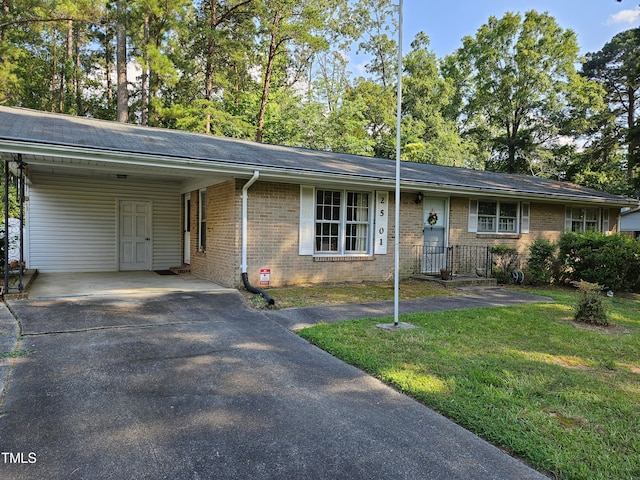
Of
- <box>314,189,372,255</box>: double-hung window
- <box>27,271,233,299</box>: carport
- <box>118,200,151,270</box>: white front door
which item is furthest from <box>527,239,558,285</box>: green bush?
<box>118,200,151,270</box>: white front door

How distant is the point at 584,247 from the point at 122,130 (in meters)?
11.9

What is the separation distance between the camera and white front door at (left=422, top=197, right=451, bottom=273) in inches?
448

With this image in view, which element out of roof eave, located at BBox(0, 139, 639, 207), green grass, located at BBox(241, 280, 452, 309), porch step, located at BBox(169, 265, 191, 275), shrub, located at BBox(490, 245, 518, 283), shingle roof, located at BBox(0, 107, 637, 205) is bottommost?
green grass, located at BBox(241, 280, 452, 309)

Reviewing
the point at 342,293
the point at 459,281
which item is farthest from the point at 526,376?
the point at 459,281

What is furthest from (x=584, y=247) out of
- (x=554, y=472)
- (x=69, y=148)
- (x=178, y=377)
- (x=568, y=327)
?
(x=69, y=148)

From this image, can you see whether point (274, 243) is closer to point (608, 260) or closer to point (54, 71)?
point (608, 260)

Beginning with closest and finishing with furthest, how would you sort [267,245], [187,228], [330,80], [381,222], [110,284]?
[110,284]
[267,245]
[381,222]
[187,228]
[330,80]

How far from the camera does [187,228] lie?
12.0m

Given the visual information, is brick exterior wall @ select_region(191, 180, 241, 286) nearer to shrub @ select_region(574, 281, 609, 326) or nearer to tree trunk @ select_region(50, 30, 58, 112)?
shrub @ select_region(574, 281, 609, 326)

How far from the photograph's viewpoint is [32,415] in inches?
119

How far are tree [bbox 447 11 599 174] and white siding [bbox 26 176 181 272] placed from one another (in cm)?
2447

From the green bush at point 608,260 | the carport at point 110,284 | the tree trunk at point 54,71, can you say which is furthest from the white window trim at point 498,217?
the tree trunk at point 54,71

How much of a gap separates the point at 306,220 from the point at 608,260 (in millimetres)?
7695

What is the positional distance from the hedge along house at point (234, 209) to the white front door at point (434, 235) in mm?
37
